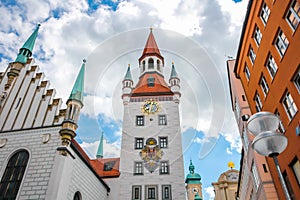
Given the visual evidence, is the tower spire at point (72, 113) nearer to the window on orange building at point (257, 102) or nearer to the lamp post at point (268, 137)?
the window on orange building at point (257, 102)

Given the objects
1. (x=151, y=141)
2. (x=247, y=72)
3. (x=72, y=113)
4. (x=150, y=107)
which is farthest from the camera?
(x=150, y=107)

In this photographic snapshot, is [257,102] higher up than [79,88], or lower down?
lower down

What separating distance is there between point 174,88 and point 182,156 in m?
11.4

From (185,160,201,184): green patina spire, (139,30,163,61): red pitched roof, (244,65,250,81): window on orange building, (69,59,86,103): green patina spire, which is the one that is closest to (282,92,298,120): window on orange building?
(244,65,250,81): window on orange building

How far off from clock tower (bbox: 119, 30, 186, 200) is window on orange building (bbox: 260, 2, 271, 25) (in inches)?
801

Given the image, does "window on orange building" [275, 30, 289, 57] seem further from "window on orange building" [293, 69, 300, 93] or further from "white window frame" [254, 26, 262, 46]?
"white window frame" [254, 26, 262, 46]

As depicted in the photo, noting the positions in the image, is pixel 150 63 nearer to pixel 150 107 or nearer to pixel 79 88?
pixel 150 107

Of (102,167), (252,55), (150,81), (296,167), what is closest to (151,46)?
(150,81)

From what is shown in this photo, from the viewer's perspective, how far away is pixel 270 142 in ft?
20.6

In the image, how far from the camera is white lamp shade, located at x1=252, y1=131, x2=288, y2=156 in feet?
20.3

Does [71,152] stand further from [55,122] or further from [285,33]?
[285,33]

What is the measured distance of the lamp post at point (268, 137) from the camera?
6.20 meters

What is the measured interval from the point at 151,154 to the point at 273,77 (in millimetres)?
20959

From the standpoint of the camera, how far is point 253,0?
56.0 feet
